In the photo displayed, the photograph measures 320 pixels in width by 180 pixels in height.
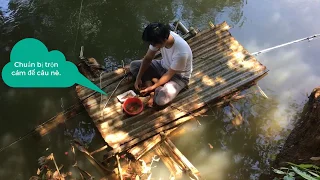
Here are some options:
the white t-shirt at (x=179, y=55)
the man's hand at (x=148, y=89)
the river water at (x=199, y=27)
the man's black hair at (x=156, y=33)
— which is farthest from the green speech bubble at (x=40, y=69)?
the man's black hair at (x=156, y=33)

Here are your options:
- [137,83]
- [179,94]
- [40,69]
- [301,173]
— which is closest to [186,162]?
[179,94]

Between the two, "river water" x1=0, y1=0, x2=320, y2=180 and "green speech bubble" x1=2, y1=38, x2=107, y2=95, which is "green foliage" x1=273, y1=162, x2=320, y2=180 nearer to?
"river water" x1=0, y1=0, x2=320, y2=180

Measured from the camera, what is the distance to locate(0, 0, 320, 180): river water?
4.47 metres

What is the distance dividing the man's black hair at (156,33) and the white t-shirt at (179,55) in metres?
0.32

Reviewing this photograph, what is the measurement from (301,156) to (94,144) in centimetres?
280

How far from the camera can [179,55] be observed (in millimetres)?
3814

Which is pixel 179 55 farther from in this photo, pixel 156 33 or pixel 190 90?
pixel 190 90

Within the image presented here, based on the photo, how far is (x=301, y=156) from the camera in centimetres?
370

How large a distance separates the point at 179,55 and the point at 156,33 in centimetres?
49

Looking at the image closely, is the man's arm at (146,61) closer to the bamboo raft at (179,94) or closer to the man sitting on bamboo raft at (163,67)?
the man sitting on bamboo raft at (163,67)

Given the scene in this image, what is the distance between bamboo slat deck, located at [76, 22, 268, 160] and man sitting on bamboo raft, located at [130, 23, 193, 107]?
0.21 meters

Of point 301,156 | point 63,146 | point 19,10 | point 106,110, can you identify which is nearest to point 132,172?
point 106,110

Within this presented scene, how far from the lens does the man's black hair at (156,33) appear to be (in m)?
3.46

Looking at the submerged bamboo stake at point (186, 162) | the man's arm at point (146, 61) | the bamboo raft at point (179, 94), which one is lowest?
the submerged bamboo stake at point (186, 162)
